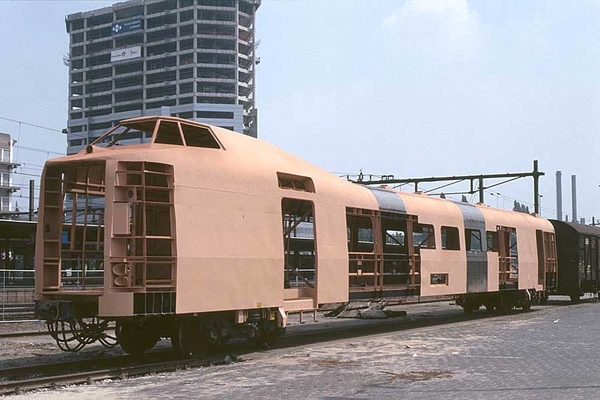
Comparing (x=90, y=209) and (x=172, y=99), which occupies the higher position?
(x=172, y=99)

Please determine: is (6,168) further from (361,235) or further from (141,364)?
(141,364)

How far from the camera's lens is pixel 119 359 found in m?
14.0

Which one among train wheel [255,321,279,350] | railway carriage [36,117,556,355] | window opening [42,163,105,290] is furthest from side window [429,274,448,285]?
window opening [42,163,105,290]

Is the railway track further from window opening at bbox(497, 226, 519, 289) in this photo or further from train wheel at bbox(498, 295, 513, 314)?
train wheel at bbox(498, 295, 513, 314)

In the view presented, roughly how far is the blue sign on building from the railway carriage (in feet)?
499

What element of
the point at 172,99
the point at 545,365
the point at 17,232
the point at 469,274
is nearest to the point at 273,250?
the point at 545,365

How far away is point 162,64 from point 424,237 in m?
→ 149

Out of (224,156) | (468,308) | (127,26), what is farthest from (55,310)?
(127,26)

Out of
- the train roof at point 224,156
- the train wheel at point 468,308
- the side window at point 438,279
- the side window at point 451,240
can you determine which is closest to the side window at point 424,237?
the side window at point 438,279

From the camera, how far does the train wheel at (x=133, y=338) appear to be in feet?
46.5

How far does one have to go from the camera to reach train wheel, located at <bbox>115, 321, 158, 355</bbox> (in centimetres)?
1416

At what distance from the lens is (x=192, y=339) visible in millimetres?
13594

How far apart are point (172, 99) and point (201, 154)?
147747mm

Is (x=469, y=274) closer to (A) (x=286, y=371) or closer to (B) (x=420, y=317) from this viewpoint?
(B) (x=420, y=317)
